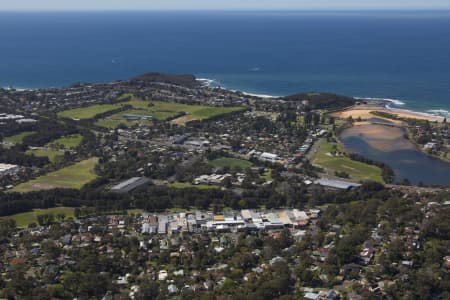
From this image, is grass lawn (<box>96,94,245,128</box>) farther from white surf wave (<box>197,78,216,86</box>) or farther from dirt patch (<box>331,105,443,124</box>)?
white surf wave (<box>197,78,216,86</box>)

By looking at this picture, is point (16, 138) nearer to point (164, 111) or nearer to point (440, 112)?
point (164, 111)

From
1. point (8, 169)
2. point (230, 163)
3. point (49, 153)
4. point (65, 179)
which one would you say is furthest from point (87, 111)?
point (230, 163)

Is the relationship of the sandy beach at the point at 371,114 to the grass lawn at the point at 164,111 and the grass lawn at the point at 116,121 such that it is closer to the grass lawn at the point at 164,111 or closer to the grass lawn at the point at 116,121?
the grass lawn at the point at 164,111

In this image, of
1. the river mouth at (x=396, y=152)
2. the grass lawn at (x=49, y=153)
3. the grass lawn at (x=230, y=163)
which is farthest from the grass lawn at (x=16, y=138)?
the river mouth at (x=396, y=152)

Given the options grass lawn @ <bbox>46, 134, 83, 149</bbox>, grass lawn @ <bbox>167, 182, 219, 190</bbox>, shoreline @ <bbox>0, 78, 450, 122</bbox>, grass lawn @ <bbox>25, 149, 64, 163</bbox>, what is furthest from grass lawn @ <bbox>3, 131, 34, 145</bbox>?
shoreline @ <bbox>0, 78, 450, 122</bbox>

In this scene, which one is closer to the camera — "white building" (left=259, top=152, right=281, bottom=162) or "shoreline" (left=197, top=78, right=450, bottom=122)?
"white building" (left=259, top=152, right=281, bottom=162)
